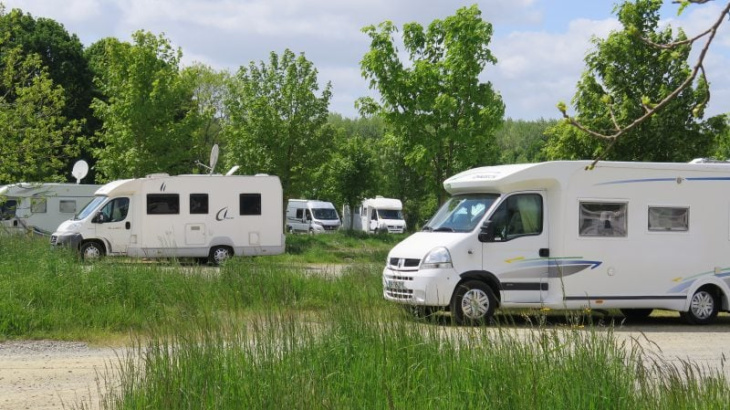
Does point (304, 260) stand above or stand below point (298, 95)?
below

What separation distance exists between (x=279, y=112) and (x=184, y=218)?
11.2 meters

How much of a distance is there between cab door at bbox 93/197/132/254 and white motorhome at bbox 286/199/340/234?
1008 inches

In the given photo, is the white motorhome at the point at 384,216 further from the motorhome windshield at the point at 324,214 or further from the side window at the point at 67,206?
the side window at the point at 67,206

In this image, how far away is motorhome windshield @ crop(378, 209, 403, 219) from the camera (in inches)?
2055

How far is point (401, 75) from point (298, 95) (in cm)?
966

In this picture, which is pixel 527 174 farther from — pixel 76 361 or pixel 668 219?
pixel 76 361

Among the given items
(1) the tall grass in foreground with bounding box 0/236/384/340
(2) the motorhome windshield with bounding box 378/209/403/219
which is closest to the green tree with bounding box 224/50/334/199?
(2) the motorhome windshield with bounding box 378/209/403/219

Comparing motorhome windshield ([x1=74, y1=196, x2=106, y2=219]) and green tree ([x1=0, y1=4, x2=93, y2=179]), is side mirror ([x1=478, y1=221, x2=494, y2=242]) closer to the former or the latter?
motorhome windshield ([x1=74, y1=196, x2=106, y2=219])

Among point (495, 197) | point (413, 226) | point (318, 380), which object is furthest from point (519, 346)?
point (413, 226)

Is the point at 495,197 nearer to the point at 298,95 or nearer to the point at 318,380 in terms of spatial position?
the point at 318,380

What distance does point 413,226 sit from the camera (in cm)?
6644

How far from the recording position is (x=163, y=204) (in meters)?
25.3

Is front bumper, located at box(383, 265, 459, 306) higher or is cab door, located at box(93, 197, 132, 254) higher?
cab door, located at box(93, 197, 132, 254)

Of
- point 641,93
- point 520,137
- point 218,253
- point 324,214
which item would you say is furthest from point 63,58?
point 520,137
